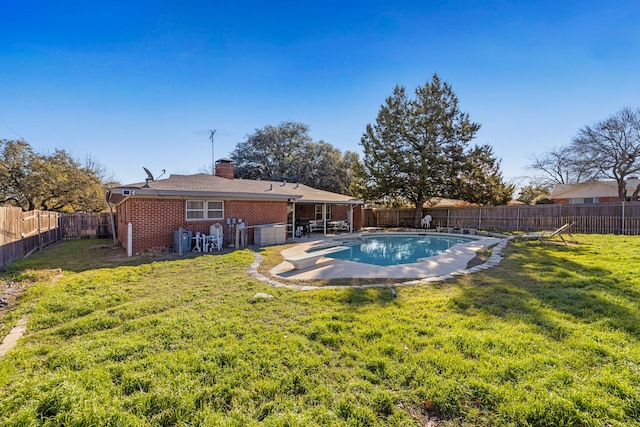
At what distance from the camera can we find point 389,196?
2364cm

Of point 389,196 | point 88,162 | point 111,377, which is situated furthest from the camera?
point 88,162

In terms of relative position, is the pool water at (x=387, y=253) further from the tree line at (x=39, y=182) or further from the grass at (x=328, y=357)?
the tree line at (x=39, y=182)

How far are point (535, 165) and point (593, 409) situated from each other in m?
41.3

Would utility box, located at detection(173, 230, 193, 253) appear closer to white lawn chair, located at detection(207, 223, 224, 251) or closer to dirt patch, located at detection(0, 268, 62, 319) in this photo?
white lawn chair, located at detection(207, 223, 224, 251)

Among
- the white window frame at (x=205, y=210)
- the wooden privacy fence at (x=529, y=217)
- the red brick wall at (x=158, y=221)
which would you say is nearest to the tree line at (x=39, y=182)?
the red brick wall at (x=158, y=221)

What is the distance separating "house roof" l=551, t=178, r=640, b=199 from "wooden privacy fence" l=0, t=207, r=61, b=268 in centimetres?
3813

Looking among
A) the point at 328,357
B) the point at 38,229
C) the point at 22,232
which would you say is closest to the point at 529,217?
the point at 328,357

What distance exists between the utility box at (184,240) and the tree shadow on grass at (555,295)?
919cm

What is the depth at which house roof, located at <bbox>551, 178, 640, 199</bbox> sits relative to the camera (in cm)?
2741

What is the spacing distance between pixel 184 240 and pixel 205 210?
5.59 ft

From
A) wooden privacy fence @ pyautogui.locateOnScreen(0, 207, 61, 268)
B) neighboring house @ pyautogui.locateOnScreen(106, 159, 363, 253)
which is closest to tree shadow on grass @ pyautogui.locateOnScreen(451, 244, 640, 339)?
neighboring house @ pyautogui.locateOnScreen(106, 159, 363, 253)

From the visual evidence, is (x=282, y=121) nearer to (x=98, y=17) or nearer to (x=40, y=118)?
(x=40, y=118)

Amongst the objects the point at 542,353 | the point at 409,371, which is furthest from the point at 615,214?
the point at 409,371

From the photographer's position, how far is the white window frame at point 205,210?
11.4m
